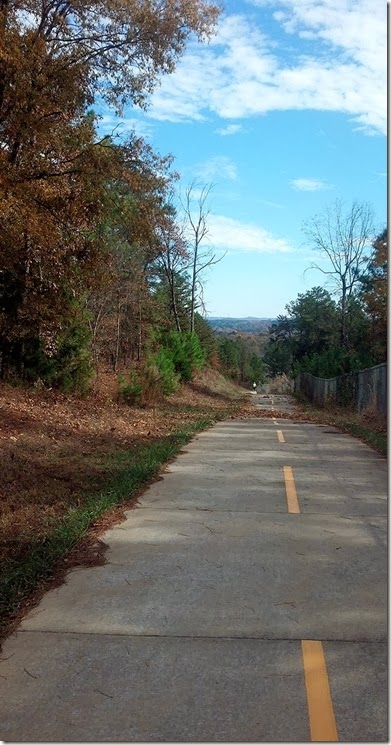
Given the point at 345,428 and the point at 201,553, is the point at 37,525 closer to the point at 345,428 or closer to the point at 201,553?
the point at 201,553

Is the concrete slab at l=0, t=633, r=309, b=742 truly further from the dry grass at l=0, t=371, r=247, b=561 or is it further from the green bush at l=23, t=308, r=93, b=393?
the green bush at l=23, t=308, r=93, b=393

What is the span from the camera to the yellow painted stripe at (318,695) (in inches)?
124

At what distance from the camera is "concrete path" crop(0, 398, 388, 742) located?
3.25 m

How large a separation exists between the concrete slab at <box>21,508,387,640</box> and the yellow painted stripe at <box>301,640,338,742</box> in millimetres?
217

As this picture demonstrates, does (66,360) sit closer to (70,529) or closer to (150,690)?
(70,529)

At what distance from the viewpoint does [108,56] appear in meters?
15.6

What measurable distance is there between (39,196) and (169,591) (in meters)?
9.53

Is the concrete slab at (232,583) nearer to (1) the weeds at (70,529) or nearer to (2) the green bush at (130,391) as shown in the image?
(1) the weeds at (70,529)

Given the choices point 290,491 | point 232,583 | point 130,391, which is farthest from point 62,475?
point 130,391

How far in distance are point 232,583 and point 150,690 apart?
1691 millimetres

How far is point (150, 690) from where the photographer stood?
3516mm

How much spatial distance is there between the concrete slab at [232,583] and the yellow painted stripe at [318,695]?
0.22 metres

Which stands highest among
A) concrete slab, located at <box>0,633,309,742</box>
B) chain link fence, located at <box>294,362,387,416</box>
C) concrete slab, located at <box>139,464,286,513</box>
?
chain link fence, located at <box>294,362,387,416</box>

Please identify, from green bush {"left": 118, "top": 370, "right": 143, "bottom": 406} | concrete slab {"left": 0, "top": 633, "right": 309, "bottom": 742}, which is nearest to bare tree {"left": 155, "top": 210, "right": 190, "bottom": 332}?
green bush {"left": 118, "top": 370, "right": 143, "bottom": 406}
